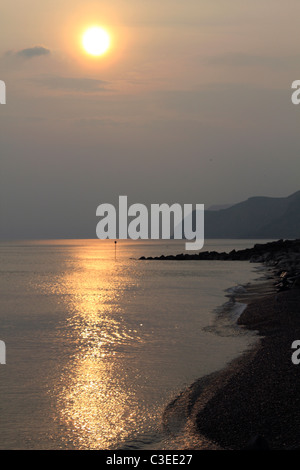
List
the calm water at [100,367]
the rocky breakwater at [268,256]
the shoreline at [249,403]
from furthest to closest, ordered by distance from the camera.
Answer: the rocky breakwater at [268,256], the calm water at [100,367], the shoreline at [249,403]

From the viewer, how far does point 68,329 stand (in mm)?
22406

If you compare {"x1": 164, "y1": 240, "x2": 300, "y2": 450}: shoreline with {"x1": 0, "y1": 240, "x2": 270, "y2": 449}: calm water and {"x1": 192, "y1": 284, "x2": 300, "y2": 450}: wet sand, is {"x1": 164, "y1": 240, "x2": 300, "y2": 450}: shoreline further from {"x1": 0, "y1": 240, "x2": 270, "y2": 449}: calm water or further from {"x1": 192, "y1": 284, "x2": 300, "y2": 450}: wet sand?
{"x1": 0, "y1": 240, "x2": 270, "y2": 449}: calm water

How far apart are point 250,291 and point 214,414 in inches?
1065

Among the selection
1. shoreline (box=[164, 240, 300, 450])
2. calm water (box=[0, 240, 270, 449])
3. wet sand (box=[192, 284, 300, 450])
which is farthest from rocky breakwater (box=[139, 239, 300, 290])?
wet sand (box=[192, 284, 300, 450])

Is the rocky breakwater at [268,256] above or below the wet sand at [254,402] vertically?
above

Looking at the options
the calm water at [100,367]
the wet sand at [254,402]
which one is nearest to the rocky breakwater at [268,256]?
the calm water at [100,367]

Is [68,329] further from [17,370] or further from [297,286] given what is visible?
[297,286]

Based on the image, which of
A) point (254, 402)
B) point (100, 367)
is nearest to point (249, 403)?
point (254, 402)

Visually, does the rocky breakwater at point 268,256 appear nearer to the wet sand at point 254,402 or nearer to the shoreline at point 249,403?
the shoreline at point 249,403

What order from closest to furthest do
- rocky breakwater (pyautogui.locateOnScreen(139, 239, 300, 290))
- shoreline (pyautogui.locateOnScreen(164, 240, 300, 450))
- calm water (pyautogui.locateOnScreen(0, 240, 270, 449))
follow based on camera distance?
shoreline (pyautogui.locateOnScreen(164, 240, 300, 450))
calm water (pyautogui.locateOnScreen(0, 240, 270, 449))
rocky breakwater (pyautogui.locateOnScreen(139, 239, 300, 290))

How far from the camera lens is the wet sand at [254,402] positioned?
356 inches

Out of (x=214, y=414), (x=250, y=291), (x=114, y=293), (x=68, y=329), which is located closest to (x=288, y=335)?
(x=214, y=414)

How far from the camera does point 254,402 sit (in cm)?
1045

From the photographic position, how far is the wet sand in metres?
9.05
